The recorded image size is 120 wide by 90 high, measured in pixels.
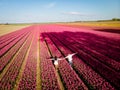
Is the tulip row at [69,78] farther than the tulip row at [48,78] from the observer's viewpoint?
No

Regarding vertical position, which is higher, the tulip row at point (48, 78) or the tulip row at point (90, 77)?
the tulip row at point (90, 77)

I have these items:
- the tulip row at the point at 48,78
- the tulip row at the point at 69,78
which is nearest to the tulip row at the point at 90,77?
the tulip row at the point at 69,78

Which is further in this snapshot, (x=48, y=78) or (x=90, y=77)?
(x=48, y=78)

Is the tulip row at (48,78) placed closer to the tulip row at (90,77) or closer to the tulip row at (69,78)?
the tulip row at (69,78)

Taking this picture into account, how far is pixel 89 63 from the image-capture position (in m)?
7.05

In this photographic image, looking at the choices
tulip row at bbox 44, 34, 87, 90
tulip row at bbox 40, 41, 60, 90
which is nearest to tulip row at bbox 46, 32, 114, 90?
tulip row at bbox 44, 34, 87, 90

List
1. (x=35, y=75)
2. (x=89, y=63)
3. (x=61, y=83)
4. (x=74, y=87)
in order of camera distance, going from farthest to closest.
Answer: (x=89, y=63) < (x=35, y=75) < (x=61, y=83) < (x=74, y=87)

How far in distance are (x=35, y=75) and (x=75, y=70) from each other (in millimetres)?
2077

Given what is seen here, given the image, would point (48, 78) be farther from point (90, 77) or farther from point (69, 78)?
point (90, 77)

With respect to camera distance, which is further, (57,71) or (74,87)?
(57,71)

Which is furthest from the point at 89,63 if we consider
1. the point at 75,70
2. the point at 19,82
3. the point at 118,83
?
the point at 19,82

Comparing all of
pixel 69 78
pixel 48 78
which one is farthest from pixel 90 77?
pixel 48 78

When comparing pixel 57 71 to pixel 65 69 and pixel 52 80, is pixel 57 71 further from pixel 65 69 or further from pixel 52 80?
pixel 52 80

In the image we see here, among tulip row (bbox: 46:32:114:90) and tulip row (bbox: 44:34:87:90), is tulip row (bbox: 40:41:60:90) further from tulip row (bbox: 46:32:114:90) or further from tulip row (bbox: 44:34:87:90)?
tulip row (bbox: 46:32:114:90)
